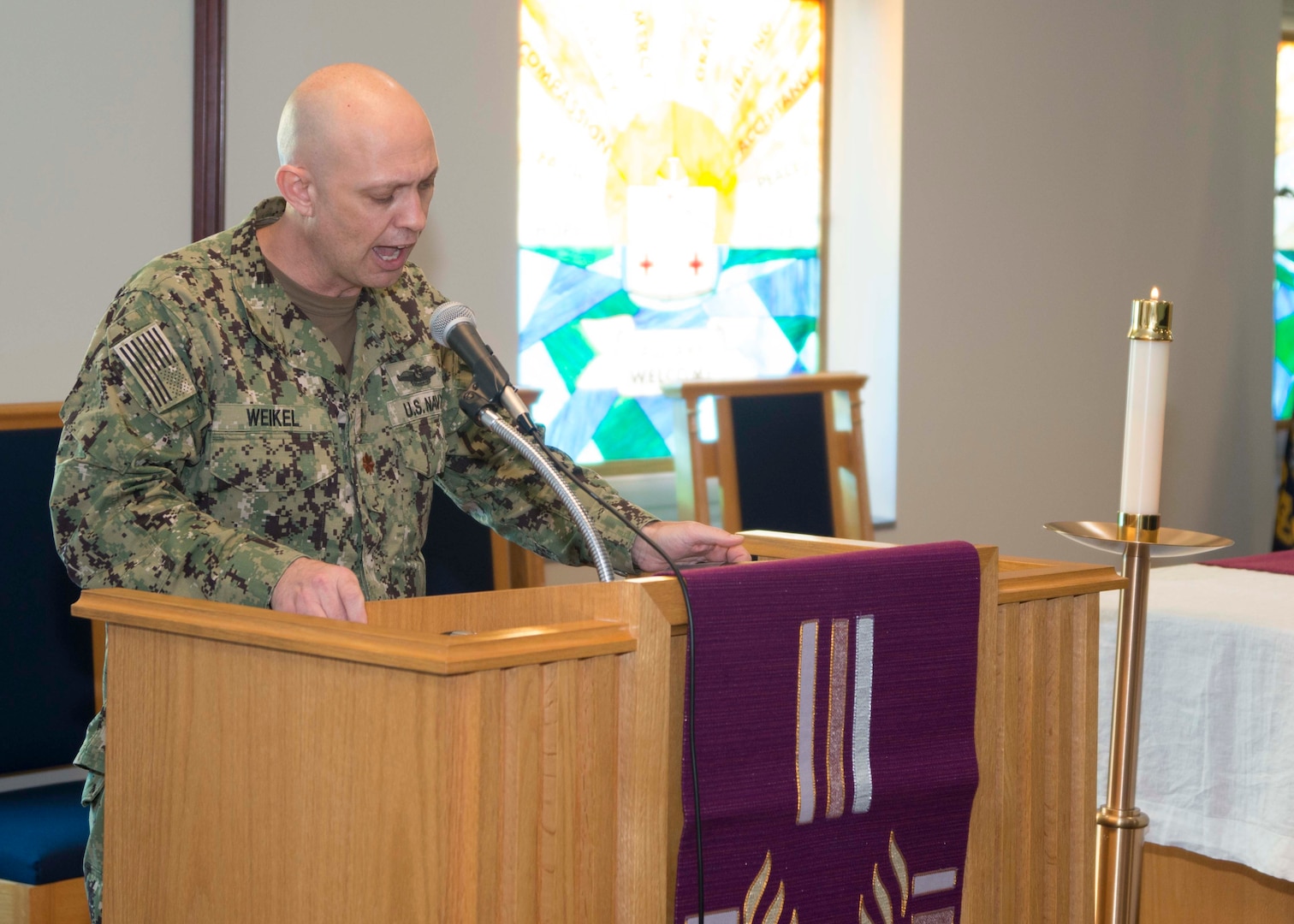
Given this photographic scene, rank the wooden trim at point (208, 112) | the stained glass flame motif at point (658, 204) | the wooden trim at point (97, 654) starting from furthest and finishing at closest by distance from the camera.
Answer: the stained glass flame motif at point (658, 204)
the wooden trim at point (208, 112)
the wooden trim at point (97, 654)

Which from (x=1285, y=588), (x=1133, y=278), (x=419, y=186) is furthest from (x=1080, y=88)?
(x=419, y=186)

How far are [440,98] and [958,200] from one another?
72.5 inches

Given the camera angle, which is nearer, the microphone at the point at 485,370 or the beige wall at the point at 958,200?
the microphone at the point at 485,370

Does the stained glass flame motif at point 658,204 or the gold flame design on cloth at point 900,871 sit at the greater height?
the stained glass flame motif at point 658,204

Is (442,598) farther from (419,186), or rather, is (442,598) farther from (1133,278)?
(1133,278)

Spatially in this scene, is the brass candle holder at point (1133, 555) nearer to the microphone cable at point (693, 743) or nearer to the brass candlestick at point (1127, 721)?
the brass candlestick at point (1127, 721)

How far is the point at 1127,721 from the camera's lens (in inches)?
63.0

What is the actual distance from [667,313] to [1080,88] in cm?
173

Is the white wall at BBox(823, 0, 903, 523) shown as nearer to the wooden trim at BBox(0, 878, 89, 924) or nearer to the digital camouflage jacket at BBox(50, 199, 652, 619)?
the digital camouflage jacket at BBox(50, 199, 652, 619)

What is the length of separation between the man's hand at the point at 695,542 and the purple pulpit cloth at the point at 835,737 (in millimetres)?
275

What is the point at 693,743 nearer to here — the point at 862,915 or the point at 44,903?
the point at 862,915

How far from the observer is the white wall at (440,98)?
10.4 ft

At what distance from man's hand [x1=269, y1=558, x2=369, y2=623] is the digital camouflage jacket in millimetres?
35

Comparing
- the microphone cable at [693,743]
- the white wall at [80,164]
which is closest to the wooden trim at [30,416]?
the white wall at [80,164]
